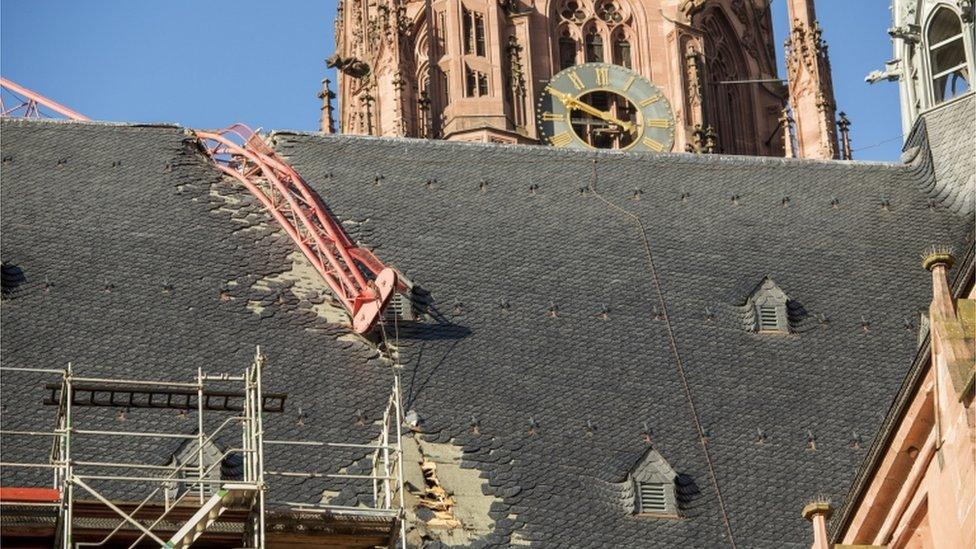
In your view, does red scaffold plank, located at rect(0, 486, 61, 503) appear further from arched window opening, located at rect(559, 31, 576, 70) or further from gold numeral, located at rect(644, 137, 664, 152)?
arched window opening, located at rect(559, 31, 576, 70)

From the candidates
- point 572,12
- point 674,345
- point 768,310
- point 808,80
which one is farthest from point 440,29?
point 674,345

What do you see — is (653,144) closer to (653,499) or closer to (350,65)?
(350,65)

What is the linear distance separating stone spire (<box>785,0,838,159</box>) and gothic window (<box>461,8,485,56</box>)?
576 centimetres

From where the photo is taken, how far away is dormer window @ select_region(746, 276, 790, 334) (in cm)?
4034

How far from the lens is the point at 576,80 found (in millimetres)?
62531

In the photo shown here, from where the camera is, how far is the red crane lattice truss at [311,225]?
39188 millimetres

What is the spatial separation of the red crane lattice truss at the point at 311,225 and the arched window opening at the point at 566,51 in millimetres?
20167

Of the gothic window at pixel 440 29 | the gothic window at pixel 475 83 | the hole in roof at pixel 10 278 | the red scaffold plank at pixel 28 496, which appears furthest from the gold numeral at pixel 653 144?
the red scaffold plank at pixel 28 496

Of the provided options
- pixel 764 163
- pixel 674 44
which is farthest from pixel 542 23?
pixel 764 163

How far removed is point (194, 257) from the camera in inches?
1578

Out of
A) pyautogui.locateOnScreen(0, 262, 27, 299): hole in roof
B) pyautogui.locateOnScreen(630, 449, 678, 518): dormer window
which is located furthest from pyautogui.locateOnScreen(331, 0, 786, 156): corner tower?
pyautogui.locateOnScreen(630, 449, 678, 518): dormer window

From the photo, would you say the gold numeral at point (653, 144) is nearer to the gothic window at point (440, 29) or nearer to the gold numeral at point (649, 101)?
the gold numeral at point (649, 101)

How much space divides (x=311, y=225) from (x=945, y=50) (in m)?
11.0

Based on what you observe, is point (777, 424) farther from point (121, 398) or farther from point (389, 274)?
point (121, 398)
